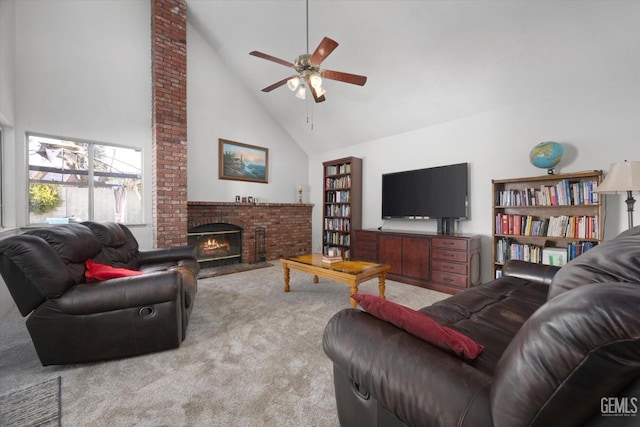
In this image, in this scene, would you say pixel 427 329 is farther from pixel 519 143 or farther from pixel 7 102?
pixel 7 102

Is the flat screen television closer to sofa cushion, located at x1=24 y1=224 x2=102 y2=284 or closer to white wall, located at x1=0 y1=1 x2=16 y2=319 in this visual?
sofa cushion, located at x1=24 y1=224 x2=102 y2=284

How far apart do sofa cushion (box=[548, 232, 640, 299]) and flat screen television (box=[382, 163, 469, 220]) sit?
9.15ft

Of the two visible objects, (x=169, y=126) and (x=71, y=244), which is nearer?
(x=71, y=244)

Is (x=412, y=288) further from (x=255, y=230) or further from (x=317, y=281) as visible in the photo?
(x=255, y=230)

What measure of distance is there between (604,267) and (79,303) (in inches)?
107

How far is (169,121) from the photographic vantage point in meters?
4.04

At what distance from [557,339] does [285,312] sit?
2439 millimetres

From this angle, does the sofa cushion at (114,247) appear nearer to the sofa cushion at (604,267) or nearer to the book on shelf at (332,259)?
the book on shelf at (332,259)

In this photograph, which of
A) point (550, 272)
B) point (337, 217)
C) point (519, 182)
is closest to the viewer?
point (550, 272)

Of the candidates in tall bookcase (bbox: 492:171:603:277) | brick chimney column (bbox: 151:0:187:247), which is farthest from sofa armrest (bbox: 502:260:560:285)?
brick chimney column (bbox: 151:0:187:247)

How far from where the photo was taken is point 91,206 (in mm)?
3799

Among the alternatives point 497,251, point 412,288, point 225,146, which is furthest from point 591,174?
point 225,146

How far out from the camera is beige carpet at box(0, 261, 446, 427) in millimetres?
1375

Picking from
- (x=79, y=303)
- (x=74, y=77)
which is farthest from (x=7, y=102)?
(x=79, y=303)
